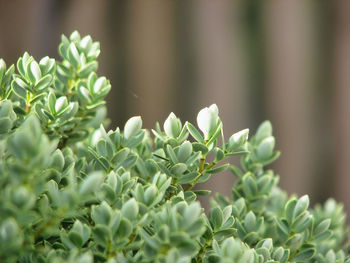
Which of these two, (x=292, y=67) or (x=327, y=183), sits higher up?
(x=292, y=67)

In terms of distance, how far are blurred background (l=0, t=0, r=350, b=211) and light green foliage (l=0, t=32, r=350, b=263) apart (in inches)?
50.2

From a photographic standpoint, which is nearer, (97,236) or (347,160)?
(97,236)

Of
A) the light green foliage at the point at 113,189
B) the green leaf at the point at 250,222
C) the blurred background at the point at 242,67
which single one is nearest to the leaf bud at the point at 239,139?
the light green foliage at the point at 113,189

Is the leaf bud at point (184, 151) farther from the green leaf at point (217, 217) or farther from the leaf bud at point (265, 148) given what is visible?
the leaf bud at point (265, 148)

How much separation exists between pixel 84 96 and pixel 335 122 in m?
1.73

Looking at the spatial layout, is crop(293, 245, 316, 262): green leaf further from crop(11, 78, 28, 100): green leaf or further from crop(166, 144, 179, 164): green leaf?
crop(11, 78, 28, 100): green leaf

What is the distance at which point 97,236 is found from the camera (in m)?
0.49

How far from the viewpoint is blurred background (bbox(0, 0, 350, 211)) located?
2025 mm

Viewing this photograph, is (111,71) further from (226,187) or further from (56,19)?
(226,187)

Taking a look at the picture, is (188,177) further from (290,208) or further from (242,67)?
(242,67)

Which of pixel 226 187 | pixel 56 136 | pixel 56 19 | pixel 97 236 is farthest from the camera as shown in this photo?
pixel 226 187

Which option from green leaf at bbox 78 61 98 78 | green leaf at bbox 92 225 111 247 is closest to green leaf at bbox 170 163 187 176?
green leaf at bbox 92 225 111 247

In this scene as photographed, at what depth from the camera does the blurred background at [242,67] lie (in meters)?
2.03

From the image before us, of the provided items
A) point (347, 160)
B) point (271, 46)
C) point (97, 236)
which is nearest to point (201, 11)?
point (271, 46)
